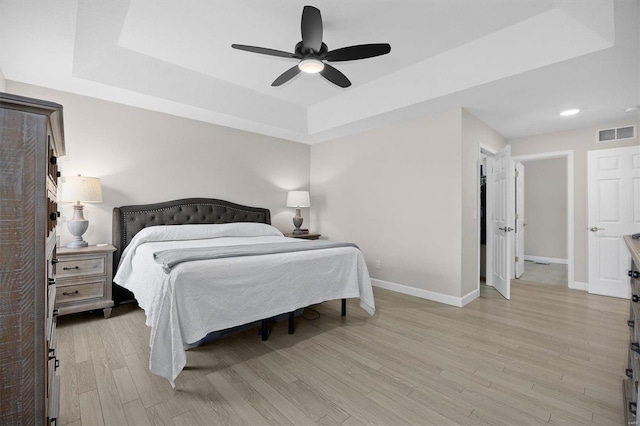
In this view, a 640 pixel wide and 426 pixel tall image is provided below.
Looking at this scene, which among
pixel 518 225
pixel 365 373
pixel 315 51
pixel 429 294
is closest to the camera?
pixel 365 373

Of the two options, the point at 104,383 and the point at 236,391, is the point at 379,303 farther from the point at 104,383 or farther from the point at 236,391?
the point at 104,383

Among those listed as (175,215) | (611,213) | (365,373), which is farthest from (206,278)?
(611,213)

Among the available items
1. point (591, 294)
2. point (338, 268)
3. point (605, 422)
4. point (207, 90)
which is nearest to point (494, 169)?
point (591, 294)

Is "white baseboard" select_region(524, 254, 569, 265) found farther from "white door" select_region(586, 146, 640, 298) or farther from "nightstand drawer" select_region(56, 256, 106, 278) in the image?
"nightstand drawer" select_region(56, 256, 106, 278)

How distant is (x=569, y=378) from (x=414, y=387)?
3.60ft

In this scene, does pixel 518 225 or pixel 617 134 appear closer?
pixel 617 134

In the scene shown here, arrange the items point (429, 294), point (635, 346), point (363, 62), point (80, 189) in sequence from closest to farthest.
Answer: point (635, 346) → point (80, 189) → point (363, 62) → point (429, 294)

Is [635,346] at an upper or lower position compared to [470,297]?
upper

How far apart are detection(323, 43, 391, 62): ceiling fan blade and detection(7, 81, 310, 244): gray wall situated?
2.62m

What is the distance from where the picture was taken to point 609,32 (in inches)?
87.1

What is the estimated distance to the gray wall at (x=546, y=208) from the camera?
646cm

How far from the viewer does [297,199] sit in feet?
16.1

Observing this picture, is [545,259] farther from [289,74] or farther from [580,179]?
[289,74]

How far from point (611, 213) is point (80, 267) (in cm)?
643
